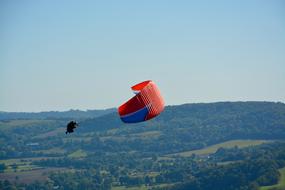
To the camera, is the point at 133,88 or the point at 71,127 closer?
the point at 71,127

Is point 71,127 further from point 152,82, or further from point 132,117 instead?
point 152,82

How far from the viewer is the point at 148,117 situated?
54.4m

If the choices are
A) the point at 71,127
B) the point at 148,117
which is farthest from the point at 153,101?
the point at 71,127

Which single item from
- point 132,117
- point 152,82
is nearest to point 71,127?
point 132,117

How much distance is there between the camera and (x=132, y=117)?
53719mm

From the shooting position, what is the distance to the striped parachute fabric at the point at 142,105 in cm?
5375

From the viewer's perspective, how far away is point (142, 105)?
54.2 m

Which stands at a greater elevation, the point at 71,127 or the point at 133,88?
the point at 133,88

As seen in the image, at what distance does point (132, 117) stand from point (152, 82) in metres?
4.37

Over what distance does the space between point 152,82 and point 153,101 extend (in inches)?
81.4

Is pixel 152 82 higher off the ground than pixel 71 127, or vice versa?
pixel 152 82

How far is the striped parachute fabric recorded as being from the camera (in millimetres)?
53750

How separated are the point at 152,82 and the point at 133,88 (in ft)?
6.57

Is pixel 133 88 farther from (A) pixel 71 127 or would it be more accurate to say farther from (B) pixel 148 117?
(A) pixel 71 127
